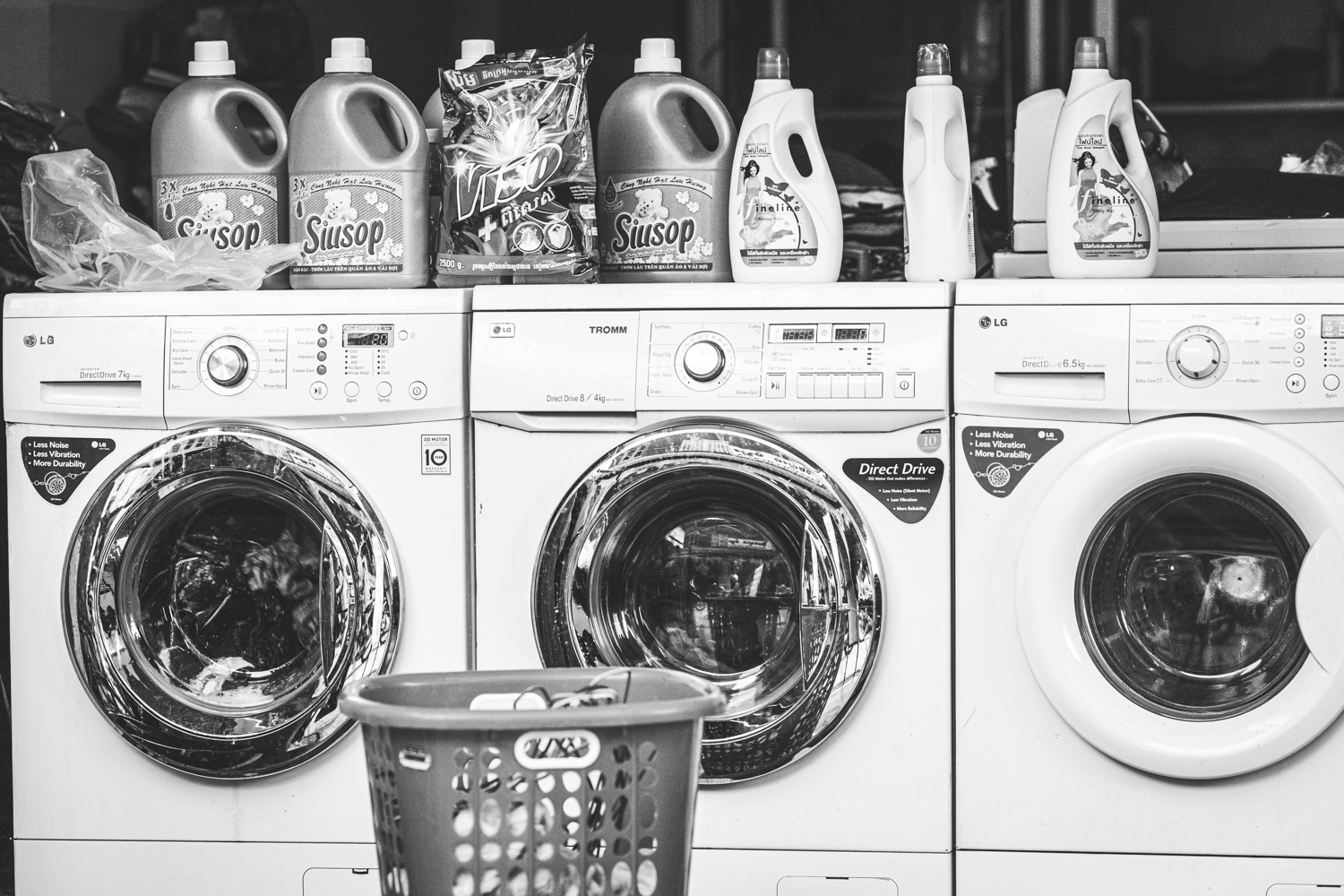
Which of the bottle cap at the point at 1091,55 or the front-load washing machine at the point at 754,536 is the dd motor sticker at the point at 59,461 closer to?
the front-load washing machine at the point at 754,536

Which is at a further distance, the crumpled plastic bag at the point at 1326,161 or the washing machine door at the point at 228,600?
the crumpled plastic bag at the point at 1326,161

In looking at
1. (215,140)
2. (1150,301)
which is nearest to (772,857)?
(1150,301)

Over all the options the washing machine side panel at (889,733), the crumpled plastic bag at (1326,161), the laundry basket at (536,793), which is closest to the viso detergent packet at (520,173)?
the washing machine side panel at (889,733)

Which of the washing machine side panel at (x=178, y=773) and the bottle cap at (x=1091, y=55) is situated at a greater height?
the bottle cap at (x=1091, y=55)

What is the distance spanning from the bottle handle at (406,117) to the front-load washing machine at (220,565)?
0.27 metres

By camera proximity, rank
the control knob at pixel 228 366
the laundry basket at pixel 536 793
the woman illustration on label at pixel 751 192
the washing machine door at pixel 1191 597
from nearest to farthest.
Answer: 1. the laundry basket at pixel 536 793
2. the washing machine door at pixel 1191 597
3. the control knob at pixel 228 366
4. the woman illustration on label at pixel 751 192

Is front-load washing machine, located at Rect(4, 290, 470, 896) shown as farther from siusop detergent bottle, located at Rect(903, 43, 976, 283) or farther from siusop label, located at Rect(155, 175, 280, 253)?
siusop detergent bottle, located at Rect(903, 43, 976, 283)

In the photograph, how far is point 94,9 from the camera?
9.30ft

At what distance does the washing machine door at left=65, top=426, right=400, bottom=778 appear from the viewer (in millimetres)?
2164

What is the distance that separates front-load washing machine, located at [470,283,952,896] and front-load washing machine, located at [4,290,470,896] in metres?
0.11

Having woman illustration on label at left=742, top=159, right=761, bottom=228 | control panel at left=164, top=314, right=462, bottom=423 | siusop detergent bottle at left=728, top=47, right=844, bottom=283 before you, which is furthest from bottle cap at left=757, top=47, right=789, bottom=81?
control panel at left=164, top=314, right=462, bottom=423

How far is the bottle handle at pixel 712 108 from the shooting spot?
238 centimetres

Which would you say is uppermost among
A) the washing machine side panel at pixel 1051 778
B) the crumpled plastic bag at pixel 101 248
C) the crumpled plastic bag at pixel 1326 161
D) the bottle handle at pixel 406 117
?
the crumpled plastic bag at pixel 1326 161

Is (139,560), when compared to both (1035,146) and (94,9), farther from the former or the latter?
(1035,146)
